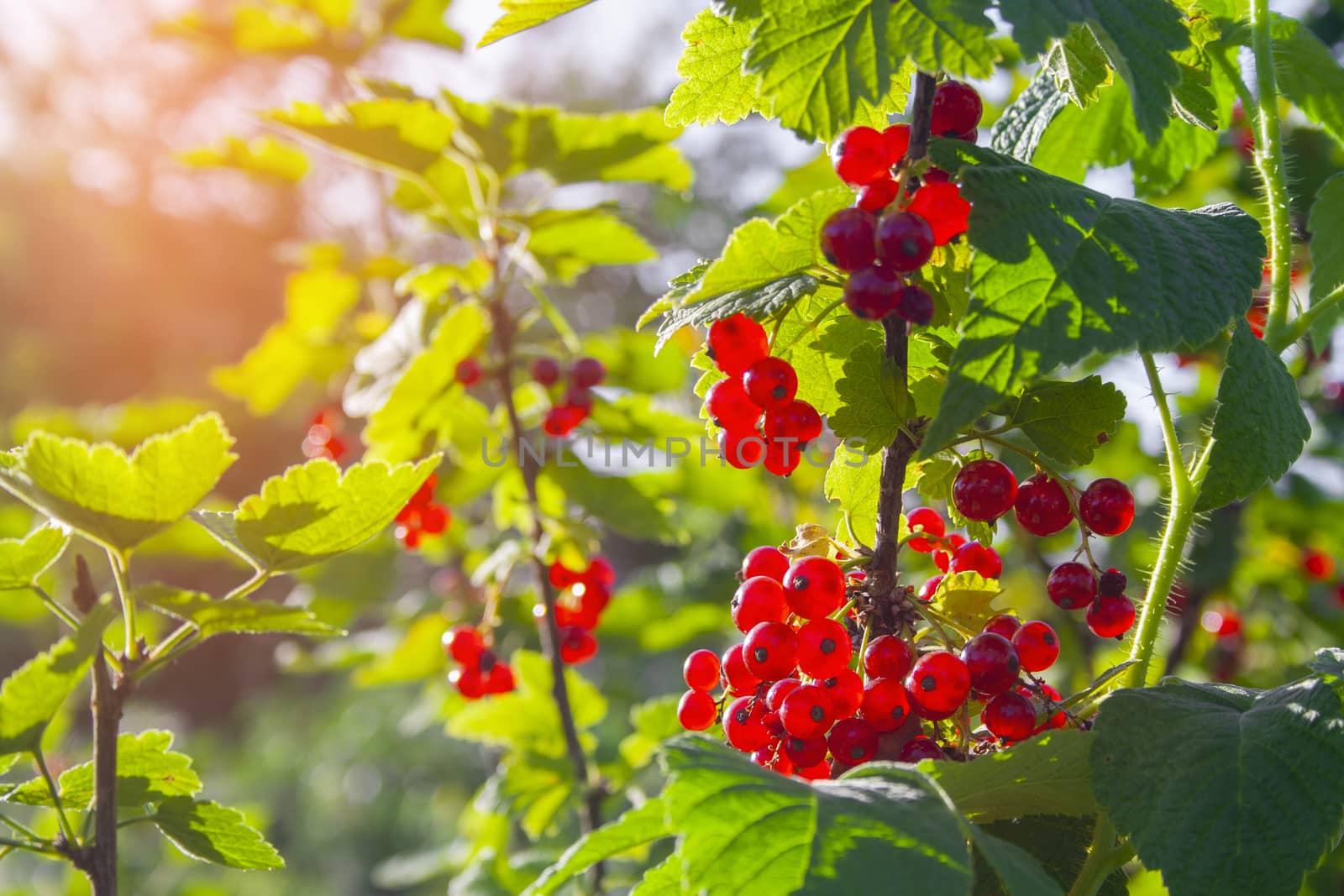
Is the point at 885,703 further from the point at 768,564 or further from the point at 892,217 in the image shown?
the point at 892,217

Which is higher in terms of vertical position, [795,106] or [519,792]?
[795,106]

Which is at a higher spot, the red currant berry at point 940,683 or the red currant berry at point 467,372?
the red currant berry at point 940,683

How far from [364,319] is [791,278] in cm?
227

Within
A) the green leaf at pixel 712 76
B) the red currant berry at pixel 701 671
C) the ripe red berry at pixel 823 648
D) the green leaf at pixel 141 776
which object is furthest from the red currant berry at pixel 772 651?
the green leaf at pixel 141 776

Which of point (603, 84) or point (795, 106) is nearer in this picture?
point (795, 106)

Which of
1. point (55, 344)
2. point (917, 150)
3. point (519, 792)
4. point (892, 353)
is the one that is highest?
point (917, 150)

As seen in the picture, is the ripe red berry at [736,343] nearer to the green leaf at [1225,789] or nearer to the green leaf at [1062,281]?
the green leaf at [1062,281]

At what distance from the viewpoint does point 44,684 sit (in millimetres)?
854

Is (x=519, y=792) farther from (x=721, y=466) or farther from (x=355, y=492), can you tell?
(x=355, y=492)

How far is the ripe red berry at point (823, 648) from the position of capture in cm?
89

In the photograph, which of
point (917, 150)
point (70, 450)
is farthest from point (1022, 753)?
point (70, 450)

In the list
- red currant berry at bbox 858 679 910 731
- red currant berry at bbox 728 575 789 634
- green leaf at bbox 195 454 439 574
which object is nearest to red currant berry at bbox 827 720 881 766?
red currant berry at bbox 858 679 910 731

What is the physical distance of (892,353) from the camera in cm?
91

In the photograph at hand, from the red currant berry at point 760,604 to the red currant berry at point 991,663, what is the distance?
18 cm
